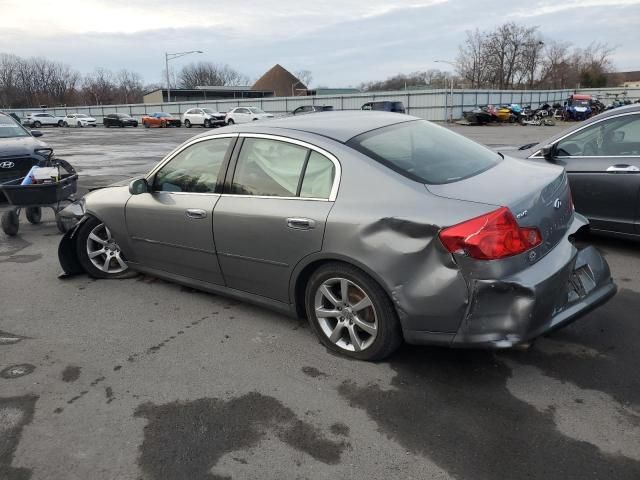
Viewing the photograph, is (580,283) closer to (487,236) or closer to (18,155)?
(487,236)

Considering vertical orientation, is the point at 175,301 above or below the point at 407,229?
below

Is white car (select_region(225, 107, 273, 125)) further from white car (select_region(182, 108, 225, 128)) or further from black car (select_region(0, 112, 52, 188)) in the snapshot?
black car (select_region(0, 112, 52, 188))

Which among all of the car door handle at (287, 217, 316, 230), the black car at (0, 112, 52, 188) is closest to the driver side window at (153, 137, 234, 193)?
the car door handle at (287, 217, 316, 230)

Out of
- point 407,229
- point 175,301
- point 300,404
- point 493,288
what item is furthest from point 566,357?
point 175,301

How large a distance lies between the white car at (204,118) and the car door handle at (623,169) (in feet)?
125

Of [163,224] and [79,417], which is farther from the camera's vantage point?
[163,224]

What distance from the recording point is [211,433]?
2.75 meters

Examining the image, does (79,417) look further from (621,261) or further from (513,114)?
(513,114)

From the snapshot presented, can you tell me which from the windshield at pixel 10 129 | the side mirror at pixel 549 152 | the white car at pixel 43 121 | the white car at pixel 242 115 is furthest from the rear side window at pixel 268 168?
the white car at pixel 43 121

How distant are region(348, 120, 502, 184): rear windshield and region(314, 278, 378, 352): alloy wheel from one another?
2.73 feet

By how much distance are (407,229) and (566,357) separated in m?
1.47

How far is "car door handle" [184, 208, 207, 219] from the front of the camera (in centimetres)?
397

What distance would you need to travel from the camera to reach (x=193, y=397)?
10.2ft

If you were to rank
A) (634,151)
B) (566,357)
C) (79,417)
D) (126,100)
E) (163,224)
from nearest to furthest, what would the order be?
(79,417) < (566,357) < (163,224) < (634,151) < (126,100)
